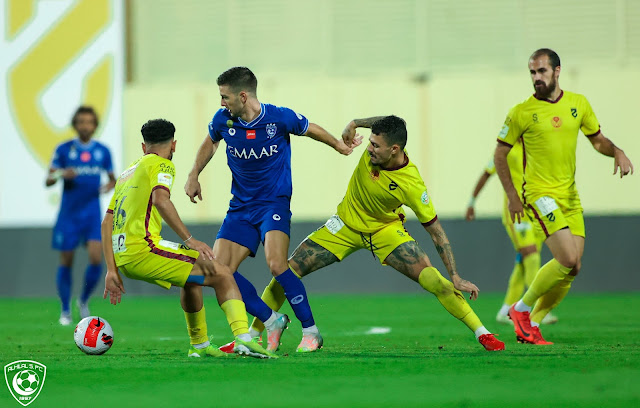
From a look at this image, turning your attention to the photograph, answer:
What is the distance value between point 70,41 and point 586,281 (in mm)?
8831

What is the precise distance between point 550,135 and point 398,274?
7430 millimetres

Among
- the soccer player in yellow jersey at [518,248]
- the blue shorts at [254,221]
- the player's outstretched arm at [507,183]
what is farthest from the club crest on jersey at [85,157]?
the player's outstretched arm at [507,183]

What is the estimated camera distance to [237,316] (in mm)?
6078

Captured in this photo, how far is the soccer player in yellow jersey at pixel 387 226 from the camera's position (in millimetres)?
6586

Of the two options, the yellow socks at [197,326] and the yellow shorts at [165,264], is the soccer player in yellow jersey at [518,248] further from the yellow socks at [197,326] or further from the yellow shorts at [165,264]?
the yellow shorts at [165,264]

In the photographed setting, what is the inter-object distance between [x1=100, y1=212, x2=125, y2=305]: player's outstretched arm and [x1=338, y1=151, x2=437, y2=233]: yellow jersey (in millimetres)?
1681

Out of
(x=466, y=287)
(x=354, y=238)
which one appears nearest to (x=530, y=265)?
(x=354, y=238)

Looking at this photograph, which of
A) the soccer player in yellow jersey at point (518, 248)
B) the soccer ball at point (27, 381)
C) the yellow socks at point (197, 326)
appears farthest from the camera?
the soccer player in yellow jersey at point (518, 248)

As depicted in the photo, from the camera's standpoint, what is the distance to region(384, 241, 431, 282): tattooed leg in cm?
673

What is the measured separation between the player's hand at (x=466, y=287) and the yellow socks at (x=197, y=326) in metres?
1.59

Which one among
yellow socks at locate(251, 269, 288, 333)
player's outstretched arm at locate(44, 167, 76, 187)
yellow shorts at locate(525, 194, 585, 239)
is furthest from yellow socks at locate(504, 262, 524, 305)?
player's outstretched arm at locate(44, 167, 76, 187)

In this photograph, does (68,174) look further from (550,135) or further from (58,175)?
(550,135)

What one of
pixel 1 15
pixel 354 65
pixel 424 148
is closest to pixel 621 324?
pixel 424 148

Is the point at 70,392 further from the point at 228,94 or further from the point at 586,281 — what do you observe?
the point at 586,281
